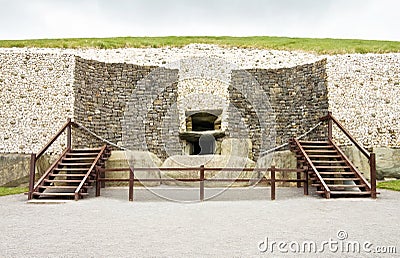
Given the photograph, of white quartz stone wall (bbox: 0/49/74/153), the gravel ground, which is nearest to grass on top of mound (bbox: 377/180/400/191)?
the gravel ground

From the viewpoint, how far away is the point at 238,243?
4461 mm

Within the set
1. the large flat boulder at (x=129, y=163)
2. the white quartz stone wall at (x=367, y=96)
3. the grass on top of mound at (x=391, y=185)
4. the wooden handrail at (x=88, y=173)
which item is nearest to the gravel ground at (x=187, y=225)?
the wooden handrail at (x=88, y=173)

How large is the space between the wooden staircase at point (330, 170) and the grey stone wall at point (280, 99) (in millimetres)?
3652

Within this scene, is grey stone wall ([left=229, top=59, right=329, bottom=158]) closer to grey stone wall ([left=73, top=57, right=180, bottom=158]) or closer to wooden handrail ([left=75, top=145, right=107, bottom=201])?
grey stone wall ([left=73, top=57, right=180, bottom=158])

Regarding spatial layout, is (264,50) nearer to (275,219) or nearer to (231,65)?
(231,65)

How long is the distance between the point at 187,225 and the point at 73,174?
4437 millimetres

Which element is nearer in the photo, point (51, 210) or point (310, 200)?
point (51, 210)

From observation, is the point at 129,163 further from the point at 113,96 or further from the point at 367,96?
the point at 367,96

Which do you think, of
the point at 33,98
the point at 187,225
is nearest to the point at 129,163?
the point at 33,98

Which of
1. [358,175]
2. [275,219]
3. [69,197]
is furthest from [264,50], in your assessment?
[275,219]

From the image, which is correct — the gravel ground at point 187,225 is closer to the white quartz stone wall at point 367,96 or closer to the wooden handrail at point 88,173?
the wooden handrail at point 88,173

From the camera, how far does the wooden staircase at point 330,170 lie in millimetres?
8672

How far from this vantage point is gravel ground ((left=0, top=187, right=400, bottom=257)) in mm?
4191

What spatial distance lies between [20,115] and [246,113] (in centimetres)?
778
